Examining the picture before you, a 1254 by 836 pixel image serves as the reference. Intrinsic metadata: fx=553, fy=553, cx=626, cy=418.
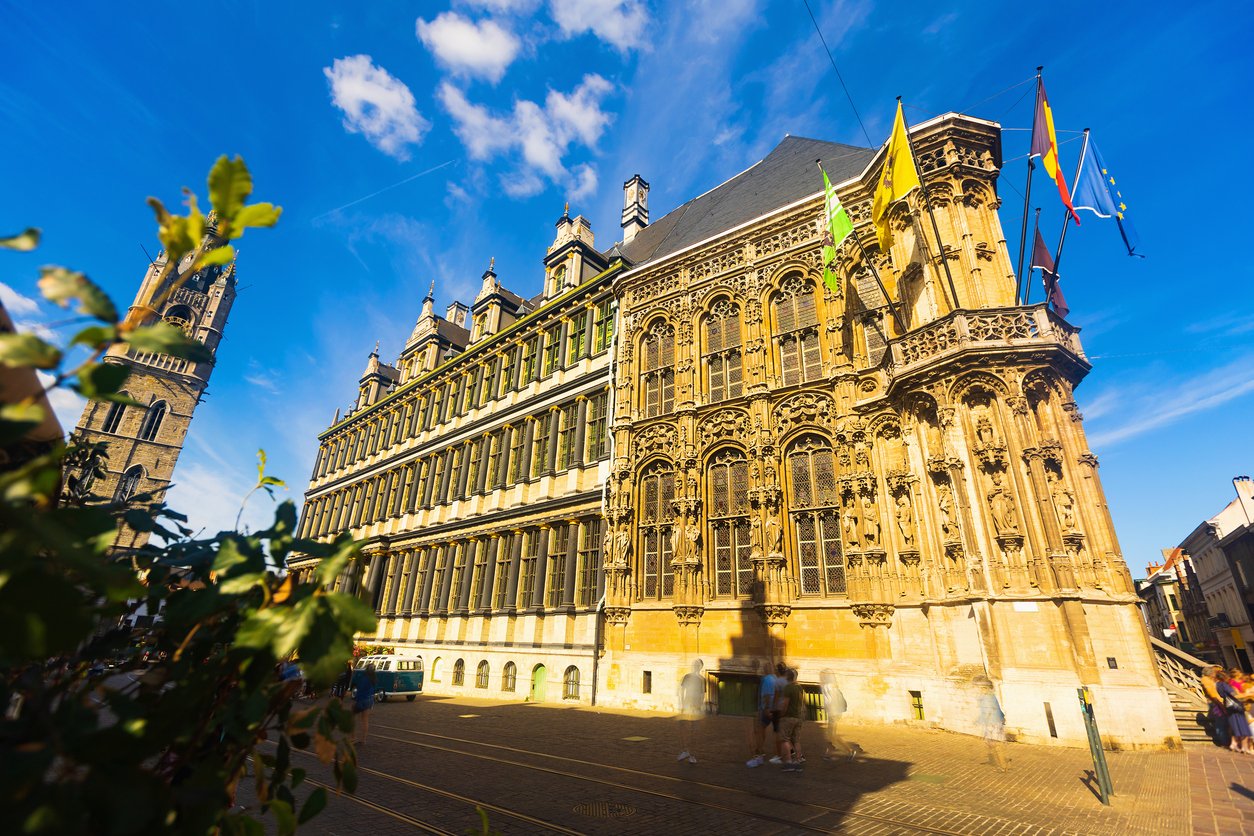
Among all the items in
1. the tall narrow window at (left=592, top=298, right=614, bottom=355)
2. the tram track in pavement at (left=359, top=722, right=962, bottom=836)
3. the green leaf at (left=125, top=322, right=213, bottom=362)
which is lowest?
the tram track in pavement at (left=359, top=722, right=962, bottom=836)

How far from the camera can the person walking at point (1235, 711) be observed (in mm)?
9898

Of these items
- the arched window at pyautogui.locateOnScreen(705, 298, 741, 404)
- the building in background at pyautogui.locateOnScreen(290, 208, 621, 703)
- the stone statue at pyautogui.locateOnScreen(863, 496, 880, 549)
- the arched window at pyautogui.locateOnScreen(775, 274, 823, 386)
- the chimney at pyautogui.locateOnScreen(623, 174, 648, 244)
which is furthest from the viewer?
the chimney at pyautogui.locateOnScreen(623, 174, 648, 244)

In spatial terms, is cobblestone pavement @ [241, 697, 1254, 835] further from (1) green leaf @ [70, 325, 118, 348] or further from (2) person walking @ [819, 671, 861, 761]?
(1) green leaf @ [70, 325, 118, 348]

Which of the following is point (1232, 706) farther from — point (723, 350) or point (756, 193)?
point (756, 193)

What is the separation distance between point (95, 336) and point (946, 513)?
15.1 m

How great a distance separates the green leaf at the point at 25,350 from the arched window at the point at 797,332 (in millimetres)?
17462

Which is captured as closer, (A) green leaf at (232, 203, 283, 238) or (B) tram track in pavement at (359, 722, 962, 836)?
(A) green leaf at (232, 203, 283, 238)

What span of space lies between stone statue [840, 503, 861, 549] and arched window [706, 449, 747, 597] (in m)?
2.80

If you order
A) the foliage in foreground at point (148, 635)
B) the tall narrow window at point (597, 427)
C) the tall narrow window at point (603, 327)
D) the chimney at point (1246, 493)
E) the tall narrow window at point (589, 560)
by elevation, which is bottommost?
the foliage in foreground at point (148, 635)

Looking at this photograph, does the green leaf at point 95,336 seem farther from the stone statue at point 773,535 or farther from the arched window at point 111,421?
the arched window at point 111,421

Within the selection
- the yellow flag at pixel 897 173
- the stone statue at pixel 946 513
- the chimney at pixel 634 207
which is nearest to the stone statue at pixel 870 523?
the stone statue at pixel 946 513

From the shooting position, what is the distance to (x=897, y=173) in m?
13.9

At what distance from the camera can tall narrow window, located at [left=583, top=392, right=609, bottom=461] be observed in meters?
21.1

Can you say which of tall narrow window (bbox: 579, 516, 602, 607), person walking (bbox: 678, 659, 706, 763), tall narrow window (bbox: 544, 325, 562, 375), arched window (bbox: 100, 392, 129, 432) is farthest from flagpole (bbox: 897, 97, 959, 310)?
arched window (bbox: 100, 392, 129, 432)
